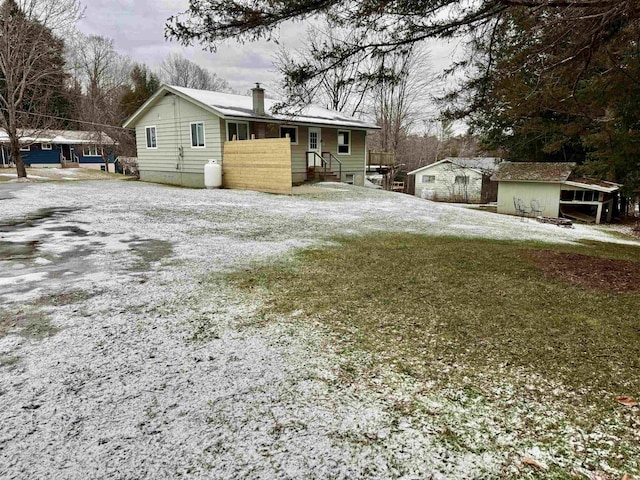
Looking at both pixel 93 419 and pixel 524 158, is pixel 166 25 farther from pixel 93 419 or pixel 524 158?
pixel 524 158

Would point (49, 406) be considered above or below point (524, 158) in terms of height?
below

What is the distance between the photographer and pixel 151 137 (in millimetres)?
19578

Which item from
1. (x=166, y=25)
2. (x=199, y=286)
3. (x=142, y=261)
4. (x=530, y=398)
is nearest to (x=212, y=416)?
(x=530, y=398)

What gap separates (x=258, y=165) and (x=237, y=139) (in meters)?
2.59

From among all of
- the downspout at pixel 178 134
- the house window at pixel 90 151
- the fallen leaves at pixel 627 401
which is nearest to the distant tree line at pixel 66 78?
the house window at pixel 90 151

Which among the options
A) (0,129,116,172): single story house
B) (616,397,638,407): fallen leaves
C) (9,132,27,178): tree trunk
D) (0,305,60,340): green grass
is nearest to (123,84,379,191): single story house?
(9,132,27,178): tree trunk

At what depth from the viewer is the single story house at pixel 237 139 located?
50.7ft

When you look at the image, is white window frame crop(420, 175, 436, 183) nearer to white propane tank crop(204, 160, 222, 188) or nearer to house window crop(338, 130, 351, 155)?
house window crop(338, 130, 351, 155)

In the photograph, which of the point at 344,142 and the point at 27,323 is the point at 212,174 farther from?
the point at 27,323

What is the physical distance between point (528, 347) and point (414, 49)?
488cm

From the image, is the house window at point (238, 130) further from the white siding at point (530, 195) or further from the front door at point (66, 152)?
the front door at point (66, 152)

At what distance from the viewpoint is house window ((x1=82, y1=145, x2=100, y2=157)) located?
3478 cm

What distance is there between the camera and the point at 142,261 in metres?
5.01

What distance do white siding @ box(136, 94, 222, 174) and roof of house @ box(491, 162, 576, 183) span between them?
14.9 meters
